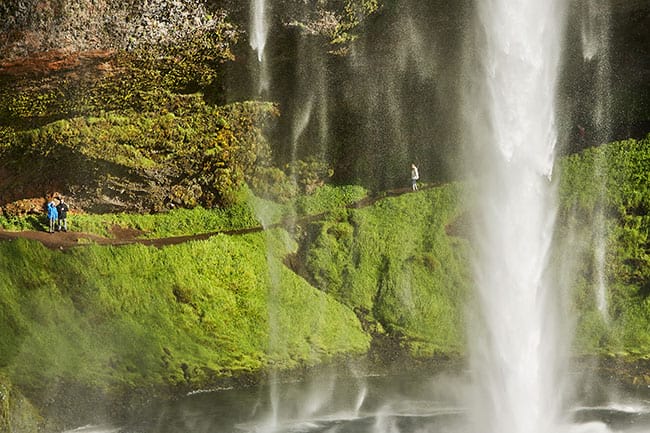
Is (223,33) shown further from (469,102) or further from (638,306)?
(638,306)

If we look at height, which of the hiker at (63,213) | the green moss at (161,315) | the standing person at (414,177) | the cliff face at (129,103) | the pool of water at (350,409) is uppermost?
the cliff face at (129,103)

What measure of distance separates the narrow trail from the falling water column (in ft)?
6.50

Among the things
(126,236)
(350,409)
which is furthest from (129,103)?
(350,409)

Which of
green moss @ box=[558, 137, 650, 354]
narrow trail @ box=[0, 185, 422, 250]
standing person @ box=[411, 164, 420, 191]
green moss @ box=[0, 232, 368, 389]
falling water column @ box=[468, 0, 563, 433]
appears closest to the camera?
falling water column @ box=[468, 0, 563, 433]

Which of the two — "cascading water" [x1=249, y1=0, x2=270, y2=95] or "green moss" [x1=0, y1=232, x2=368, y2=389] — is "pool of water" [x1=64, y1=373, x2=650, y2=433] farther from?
"cascading water" [x1=249, y1=0, x2=270, y2=95]

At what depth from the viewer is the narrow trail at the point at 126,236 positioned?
52.9 ft

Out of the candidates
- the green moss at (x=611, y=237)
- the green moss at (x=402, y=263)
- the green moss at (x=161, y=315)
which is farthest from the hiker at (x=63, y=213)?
the green moss at (x=611, y=237)

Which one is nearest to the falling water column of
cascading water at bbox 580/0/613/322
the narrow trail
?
cascading water at bbox 580/0/613/322

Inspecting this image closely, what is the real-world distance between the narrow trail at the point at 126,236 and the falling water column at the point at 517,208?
6.50 feet

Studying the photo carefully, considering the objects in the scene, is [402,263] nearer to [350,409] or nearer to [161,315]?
[350,409]

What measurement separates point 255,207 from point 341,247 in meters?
1.70

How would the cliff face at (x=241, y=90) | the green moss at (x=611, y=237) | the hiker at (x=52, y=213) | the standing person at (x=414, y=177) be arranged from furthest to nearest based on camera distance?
the standing person at (x=414, y=177), the hiker at (x=52, y=213), the green moss at (x=611, y=237), the cliff face at (x=241, y=90)

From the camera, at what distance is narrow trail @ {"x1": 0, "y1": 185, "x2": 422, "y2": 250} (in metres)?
16.1

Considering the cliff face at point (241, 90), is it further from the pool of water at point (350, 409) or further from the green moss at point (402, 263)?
the pool of water at point (350, 409)
